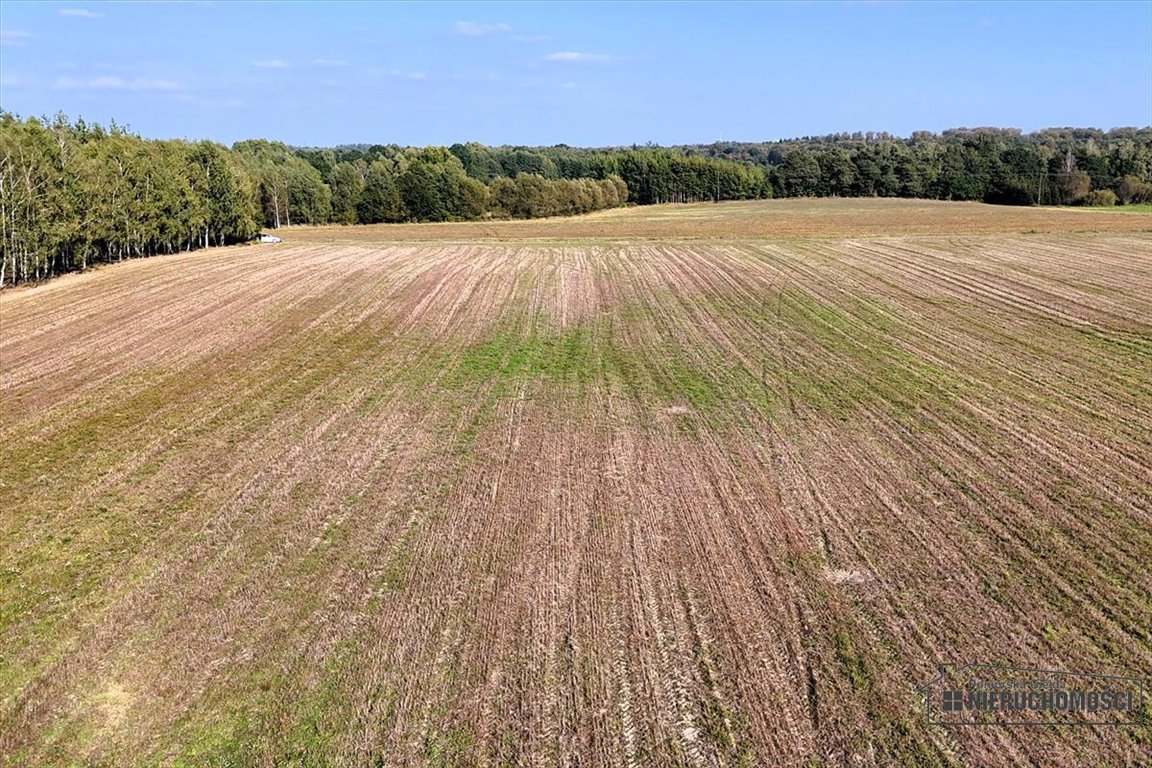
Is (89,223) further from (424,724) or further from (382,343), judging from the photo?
(424,724)

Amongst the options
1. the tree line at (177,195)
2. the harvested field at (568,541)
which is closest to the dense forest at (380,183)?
the tree line at (177,195)

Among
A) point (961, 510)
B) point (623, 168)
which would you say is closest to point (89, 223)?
point (961, 510)

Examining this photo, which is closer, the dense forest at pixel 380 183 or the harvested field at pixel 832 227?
the dense forest at pixel 380 183

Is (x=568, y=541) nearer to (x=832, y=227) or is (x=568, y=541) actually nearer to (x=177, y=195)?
(x=177, y=195)

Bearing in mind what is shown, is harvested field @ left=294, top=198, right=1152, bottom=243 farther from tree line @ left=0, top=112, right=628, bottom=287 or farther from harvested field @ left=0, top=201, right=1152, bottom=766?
harvested field @ left=0, top=201, right=1152, bottom=766

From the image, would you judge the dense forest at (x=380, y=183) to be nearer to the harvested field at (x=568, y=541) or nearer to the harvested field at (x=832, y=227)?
the harvested field at (x=832, y=227)
